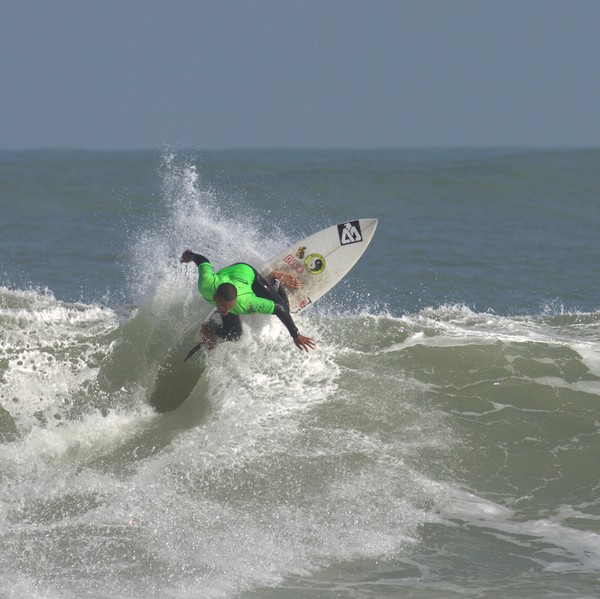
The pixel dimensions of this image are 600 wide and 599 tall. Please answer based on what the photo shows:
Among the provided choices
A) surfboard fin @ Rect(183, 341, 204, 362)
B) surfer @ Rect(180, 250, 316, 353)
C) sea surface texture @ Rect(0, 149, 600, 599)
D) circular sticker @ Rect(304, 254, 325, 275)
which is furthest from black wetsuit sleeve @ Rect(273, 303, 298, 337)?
circular sticker @ Rect(304, 254, 325, 275)

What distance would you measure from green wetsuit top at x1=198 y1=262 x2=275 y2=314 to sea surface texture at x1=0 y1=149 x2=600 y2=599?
0.75 metres

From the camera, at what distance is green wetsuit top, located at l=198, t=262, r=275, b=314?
7578 millimetres

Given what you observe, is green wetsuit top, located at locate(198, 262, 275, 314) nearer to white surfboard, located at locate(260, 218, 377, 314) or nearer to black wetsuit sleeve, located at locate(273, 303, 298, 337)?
black wetsuit sleeve, located at locate(273, 303, 298, 337)

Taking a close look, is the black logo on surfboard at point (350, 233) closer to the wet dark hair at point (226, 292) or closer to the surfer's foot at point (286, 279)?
the surfer's foot at point (286, 279)

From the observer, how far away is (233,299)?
7184 mm

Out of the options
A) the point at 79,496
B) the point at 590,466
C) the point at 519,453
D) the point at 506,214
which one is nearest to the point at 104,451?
the point at 79,496

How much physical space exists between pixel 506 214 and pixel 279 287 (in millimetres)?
10805

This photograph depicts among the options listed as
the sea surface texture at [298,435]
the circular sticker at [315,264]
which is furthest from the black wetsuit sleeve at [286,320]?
the circular sticker at [315,264]

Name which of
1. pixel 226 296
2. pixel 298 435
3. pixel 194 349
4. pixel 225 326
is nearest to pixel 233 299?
pixel 226 296

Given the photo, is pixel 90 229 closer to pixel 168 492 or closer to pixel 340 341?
pixel 340 341

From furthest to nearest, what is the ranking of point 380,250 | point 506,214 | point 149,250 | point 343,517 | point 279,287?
point 506,214 < point 380,250 < point 149,250 < point 279,287 < point 343,517

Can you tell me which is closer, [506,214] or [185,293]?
[185,293]

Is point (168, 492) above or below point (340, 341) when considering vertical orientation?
below

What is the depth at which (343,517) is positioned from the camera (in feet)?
20.2
